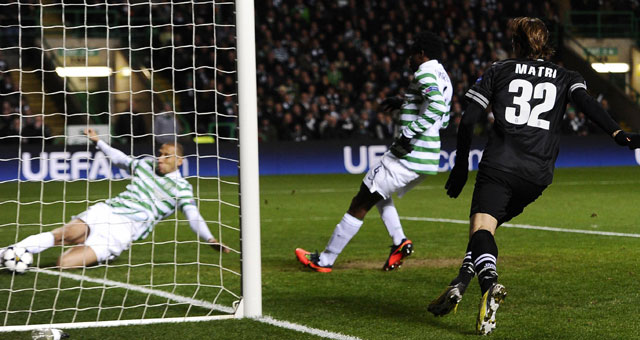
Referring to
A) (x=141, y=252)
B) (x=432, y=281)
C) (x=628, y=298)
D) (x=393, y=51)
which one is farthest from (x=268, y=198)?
(x=393, y=51)

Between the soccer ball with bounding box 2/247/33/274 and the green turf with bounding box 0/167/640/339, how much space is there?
3.4 inches

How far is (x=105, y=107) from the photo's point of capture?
23094 mm

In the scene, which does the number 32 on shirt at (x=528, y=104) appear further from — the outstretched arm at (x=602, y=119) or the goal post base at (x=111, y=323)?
the goal post base at (x=111, y=323)

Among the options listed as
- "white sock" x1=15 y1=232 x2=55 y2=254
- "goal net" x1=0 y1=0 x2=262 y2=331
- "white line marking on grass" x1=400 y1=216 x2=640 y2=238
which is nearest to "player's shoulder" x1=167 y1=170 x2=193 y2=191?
"goal net" x1=0 y1=0 x2=262 y2=331

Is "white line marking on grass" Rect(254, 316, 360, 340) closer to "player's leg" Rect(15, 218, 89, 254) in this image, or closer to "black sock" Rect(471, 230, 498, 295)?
"black sock" Rect(471, 230, 498, 295)

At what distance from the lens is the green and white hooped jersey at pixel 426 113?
23.0 feet

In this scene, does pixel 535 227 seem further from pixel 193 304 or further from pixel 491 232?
pixel 491 232

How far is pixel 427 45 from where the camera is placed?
23.2ft

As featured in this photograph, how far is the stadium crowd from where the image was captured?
2225 centimetres

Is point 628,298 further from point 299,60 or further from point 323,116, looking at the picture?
point 299,60

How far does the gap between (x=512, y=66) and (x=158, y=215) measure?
403 centimetres

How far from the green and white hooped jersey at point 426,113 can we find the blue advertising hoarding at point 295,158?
10315mm

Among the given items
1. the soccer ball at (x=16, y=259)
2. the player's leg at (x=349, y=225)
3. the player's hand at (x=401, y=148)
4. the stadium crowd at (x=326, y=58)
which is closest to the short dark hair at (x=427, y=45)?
the player's hand at (x=401, y=148)

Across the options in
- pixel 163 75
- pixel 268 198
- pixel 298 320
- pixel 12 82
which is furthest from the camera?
pixel 163 75
